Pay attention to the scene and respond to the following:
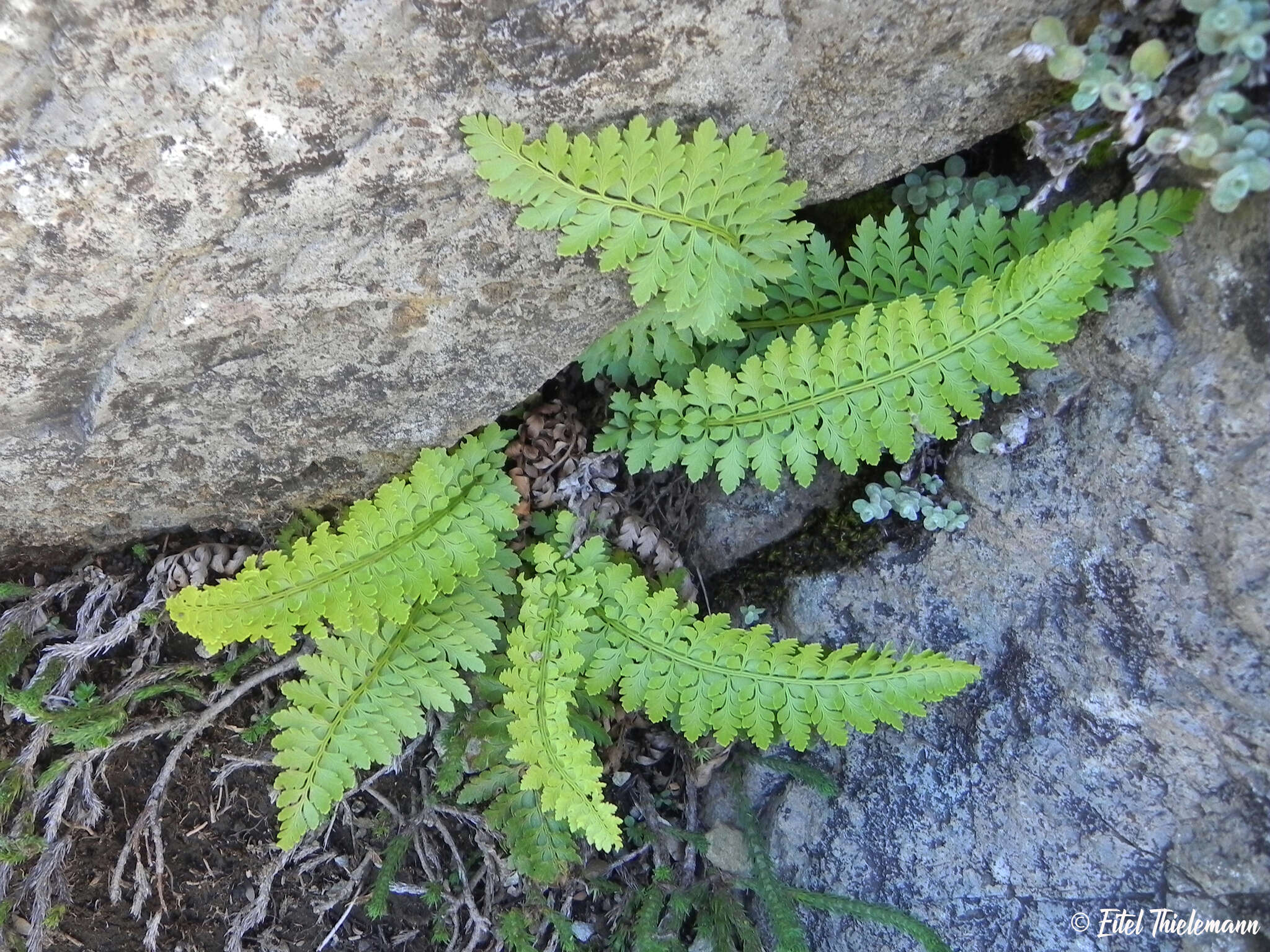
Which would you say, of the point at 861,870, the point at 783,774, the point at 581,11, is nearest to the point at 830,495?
the point at 783,774

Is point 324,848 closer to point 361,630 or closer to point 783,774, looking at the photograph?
point 361,630

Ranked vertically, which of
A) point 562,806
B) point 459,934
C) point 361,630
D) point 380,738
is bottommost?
point 459,934

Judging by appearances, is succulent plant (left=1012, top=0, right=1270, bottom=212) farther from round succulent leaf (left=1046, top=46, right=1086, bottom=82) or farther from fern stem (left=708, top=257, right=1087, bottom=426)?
fern stem (left=708, top=257, right=1087, bottom=426)

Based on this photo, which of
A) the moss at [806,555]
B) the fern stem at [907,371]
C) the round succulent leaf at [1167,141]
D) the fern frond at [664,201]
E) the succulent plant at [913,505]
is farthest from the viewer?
the moss at [806,555]

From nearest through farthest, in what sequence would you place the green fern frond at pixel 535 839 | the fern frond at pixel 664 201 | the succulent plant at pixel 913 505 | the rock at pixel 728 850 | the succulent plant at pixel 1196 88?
the succulent plant at pixel 1196 88, the fern frond at pixel 664 201, the succulent plant at pixel 913 505, the green fern frond at pixel 535 839, the rock at pixel 728 850

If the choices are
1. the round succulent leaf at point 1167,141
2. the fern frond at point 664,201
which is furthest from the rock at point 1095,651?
the fern frond at point 664,201

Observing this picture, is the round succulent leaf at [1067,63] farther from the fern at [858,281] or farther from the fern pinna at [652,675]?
the fern pinna at [652,675]
